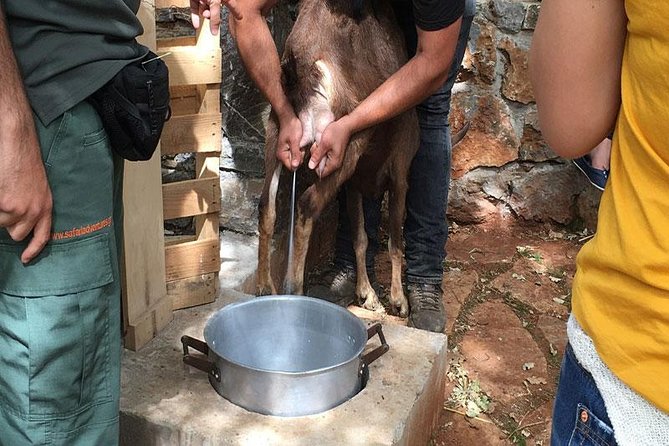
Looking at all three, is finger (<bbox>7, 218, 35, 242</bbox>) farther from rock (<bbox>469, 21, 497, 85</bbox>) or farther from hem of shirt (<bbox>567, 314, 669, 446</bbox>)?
rock (<bbox>469, 21, 497, 85</bbox>)

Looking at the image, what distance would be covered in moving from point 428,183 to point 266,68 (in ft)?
2.92

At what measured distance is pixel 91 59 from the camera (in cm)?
141

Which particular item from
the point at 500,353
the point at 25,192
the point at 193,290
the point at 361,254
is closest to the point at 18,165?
the point at 25,192

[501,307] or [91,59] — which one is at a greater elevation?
[91,59]

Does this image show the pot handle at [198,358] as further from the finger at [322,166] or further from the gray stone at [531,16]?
the gray stone at [531,16]

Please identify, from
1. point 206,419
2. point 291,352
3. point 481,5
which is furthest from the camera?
point 481,5

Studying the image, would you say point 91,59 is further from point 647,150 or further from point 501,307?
point 501,307

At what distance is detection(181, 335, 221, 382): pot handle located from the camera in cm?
225

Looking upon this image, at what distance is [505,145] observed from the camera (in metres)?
4.25

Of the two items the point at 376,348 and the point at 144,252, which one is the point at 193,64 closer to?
the point at 144,252

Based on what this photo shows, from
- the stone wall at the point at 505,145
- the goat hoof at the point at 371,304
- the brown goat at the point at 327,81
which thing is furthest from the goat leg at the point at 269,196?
the stone wall at the point at 505,145

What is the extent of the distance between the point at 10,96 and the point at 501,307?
104 inches

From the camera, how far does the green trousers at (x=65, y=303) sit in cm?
140

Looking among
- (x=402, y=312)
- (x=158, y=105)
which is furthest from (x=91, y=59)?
(x=402, y=312)
